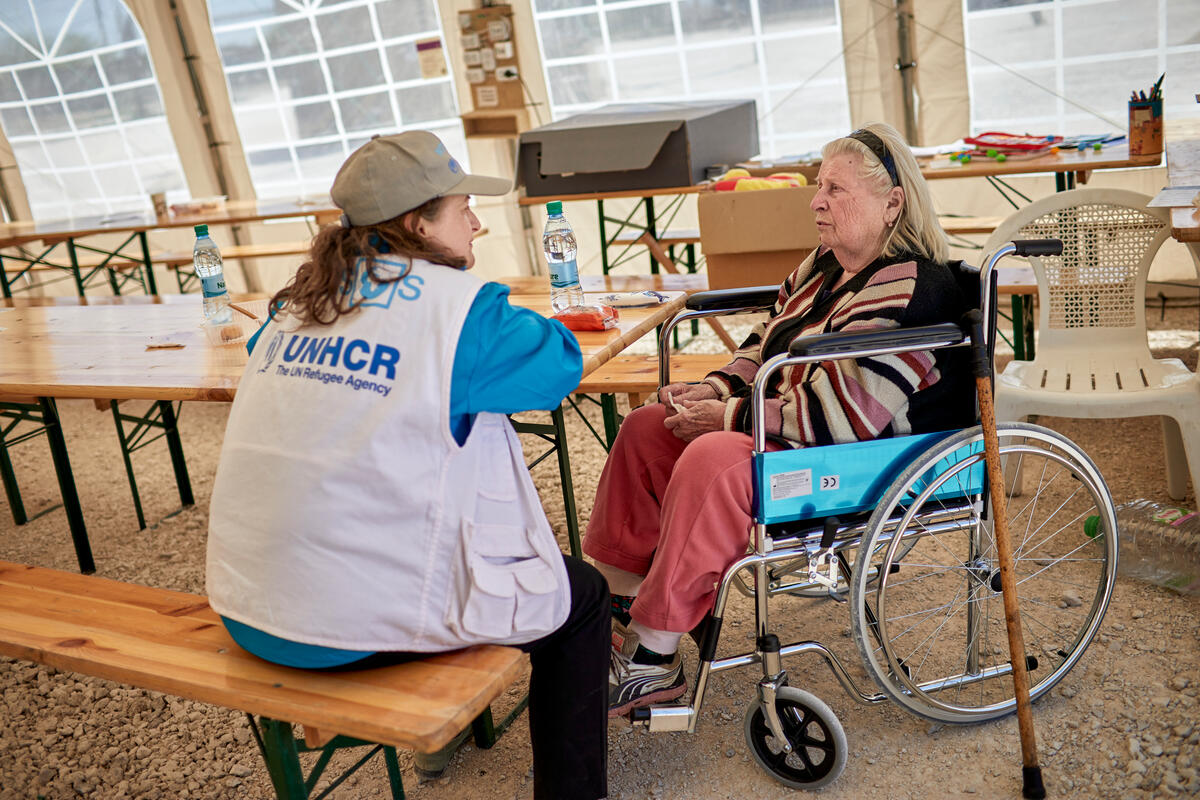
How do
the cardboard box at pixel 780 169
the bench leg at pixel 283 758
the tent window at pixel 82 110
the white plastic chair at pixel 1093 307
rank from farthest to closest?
the tent window at pixel 82 110, the cardboard box at pixel 780 169, the white plastic chair at pixel 1093 307, the bench leg at pixel 283 758

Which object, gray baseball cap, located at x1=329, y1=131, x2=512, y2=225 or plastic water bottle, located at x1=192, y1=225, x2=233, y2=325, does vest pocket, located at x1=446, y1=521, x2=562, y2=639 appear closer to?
gray baseball cap, located at x1=329, y1=131, x2=512, y2=225

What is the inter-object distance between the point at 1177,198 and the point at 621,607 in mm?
1637

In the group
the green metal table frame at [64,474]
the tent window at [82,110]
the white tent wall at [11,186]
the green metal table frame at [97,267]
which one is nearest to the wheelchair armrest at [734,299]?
the green metal table frame at [64,474]

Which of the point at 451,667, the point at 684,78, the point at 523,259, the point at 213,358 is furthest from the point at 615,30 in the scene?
the point at 451,667

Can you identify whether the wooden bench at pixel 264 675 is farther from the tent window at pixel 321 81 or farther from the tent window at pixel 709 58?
the tent window at pixel 321 81

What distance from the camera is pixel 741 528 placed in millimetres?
1749

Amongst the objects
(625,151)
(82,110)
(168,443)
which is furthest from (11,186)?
(625,151)

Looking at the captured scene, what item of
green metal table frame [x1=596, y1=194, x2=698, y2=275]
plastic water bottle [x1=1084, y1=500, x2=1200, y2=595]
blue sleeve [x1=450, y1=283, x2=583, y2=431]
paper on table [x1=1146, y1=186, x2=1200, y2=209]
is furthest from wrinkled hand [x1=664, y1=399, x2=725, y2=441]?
green metal table frame [x1=596, y1=194, x2=698, y2=275]

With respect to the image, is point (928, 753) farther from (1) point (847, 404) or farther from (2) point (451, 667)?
(2) point (451, 667)

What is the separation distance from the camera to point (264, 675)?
1.48 meters

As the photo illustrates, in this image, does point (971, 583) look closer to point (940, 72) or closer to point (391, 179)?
point (391, 179)

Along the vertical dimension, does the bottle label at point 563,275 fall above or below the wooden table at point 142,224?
below

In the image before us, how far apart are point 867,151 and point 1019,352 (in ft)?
6.00

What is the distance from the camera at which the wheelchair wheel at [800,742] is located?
1.74 m
